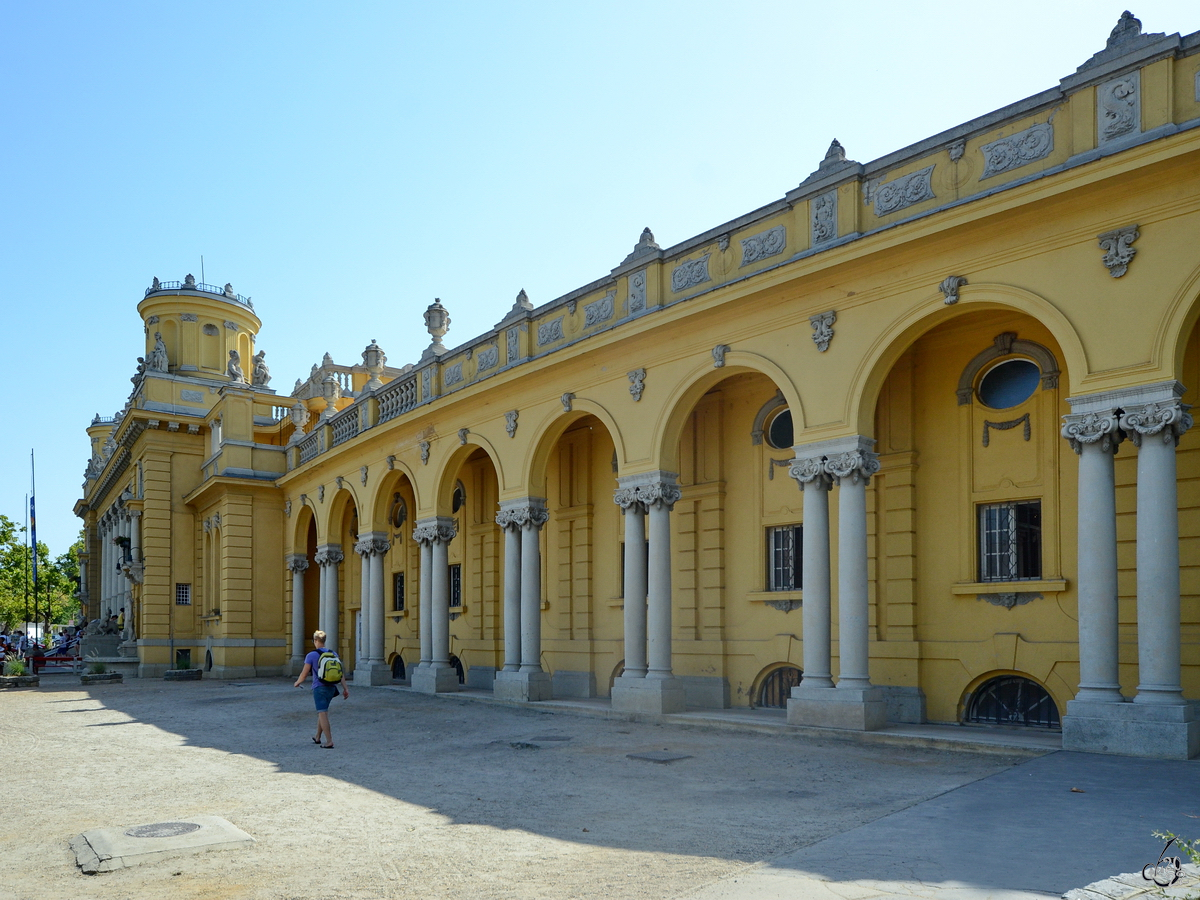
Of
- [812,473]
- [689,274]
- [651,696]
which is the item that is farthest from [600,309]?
[651,696]

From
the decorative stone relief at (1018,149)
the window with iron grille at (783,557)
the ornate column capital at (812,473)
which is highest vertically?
the decorative stone relief at (1018,149)

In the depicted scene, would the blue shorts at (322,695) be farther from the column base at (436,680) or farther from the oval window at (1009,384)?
the oval window at (1009,384)

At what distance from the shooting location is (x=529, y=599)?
19484mm

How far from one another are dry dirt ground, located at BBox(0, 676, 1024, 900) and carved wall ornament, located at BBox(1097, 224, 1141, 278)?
5.49 meters

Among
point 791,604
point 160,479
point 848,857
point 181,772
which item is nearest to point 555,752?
point 181,772

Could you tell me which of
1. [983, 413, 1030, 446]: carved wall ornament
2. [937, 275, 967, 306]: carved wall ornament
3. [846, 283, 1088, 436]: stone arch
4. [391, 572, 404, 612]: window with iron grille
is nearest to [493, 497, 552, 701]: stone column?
[846, 283, 1088, 436]: stone arch

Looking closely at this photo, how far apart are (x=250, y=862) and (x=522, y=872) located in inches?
75.6

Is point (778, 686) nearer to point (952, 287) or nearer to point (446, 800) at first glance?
point (952, 287)

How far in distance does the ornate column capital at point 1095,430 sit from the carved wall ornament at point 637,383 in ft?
23.6

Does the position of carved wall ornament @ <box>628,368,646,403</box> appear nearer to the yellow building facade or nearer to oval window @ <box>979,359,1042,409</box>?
the yellow building facade

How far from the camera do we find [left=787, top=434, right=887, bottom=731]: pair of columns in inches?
509

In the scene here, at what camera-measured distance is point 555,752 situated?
12508 mm

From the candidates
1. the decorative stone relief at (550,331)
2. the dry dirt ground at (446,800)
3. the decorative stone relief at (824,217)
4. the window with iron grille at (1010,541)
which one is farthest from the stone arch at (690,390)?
the dry dirt ground at (446,800)

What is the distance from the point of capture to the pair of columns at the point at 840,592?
12930 millimetres
